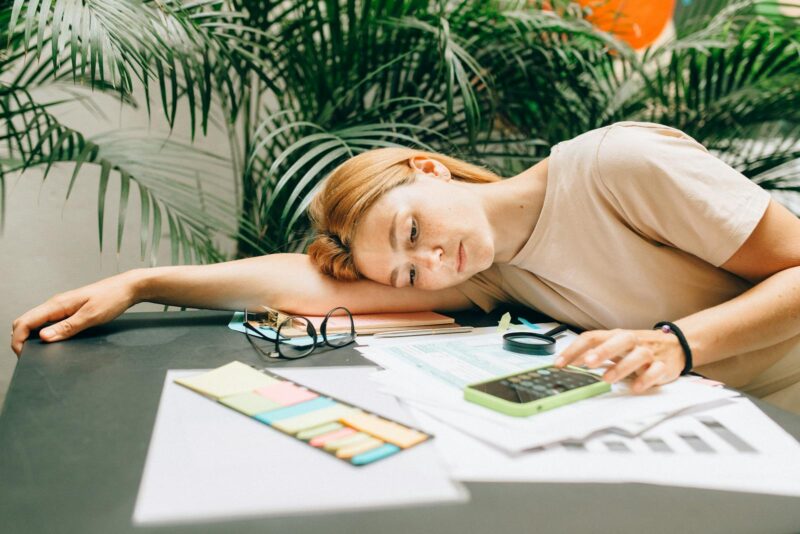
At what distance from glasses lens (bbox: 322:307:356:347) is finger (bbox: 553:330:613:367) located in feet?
1.14

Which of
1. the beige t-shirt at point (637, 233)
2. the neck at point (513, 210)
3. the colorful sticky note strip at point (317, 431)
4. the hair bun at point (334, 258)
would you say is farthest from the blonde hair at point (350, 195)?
the colorful sticky note strip at point (317, 431)

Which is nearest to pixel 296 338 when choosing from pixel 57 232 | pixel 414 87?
pixel 414 87

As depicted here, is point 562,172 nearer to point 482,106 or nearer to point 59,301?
point 482,106

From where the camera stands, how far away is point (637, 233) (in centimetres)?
111

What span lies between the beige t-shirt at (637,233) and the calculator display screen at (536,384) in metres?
0.39

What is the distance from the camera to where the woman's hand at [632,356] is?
738 mm

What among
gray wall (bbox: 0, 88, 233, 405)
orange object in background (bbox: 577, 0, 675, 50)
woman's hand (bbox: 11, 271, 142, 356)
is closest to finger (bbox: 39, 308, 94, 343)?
woman's hand (bbox: 11, 271, 142, 356)

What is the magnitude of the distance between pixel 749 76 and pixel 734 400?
54.7 inches

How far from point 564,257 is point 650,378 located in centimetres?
45

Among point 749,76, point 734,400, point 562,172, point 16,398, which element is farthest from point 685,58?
point 16,398

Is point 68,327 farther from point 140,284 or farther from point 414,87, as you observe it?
point 414,87

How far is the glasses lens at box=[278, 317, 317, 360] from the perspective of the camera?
36.7 inches

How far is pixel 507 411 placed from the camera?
0.66 m

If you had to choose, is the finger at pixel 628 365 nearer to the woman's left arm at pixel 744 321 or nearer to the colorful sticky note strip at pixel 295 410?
the woman's left arm at pixel 744 321
